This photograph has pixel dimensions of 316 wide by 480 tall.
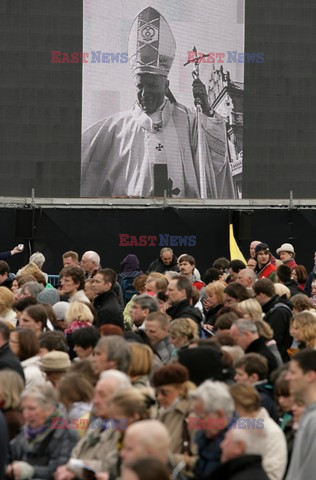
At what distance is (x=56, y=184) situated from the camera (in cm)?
2423

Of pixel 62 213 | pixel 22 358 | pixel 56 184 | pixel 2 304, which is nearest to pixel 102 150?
pixel 56 184

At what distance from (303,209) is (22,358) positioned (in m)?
11.5

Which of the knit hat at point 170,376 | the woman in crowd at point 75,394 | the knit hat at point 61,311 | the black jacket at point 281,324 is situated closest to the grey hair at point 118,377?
the knit hat at point 170,376

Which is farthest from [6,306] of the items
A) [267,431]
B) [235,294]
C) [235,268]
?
[267,431]

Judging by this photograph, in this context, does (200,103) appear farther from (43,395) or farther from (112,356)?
(43,395)

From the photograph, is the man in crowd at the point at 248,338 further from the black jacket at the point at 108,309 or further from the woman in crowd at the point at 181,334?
the black jacket at the point at 108,309

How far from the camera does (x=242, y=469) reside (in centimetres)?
480

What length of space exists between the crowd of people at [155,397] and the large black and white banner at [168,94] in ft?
55.1

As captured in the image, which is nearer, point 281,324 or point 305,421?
point 305,421

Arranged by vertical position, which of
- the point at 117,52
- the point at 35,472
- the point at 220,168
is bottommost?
the point at 35,472

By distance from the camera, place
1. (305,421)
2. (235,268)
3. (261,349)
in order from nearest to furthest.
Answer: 1. (305,421)
2. (261,349)
3. (235,268)

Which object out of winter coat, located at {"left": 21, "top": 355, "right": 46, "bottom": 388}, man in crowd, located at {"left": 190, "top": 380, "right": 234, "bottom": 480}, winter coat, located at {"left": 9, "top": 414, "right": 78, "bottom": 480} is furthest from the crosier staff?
man in crowd, located at {"left": 190, "top": 380, "right": 234, "bottom": 480}

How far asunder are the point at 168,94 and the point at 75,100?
270cm

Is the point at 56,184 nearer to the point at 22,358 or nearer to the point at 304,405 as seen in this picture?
the point at 22,358
